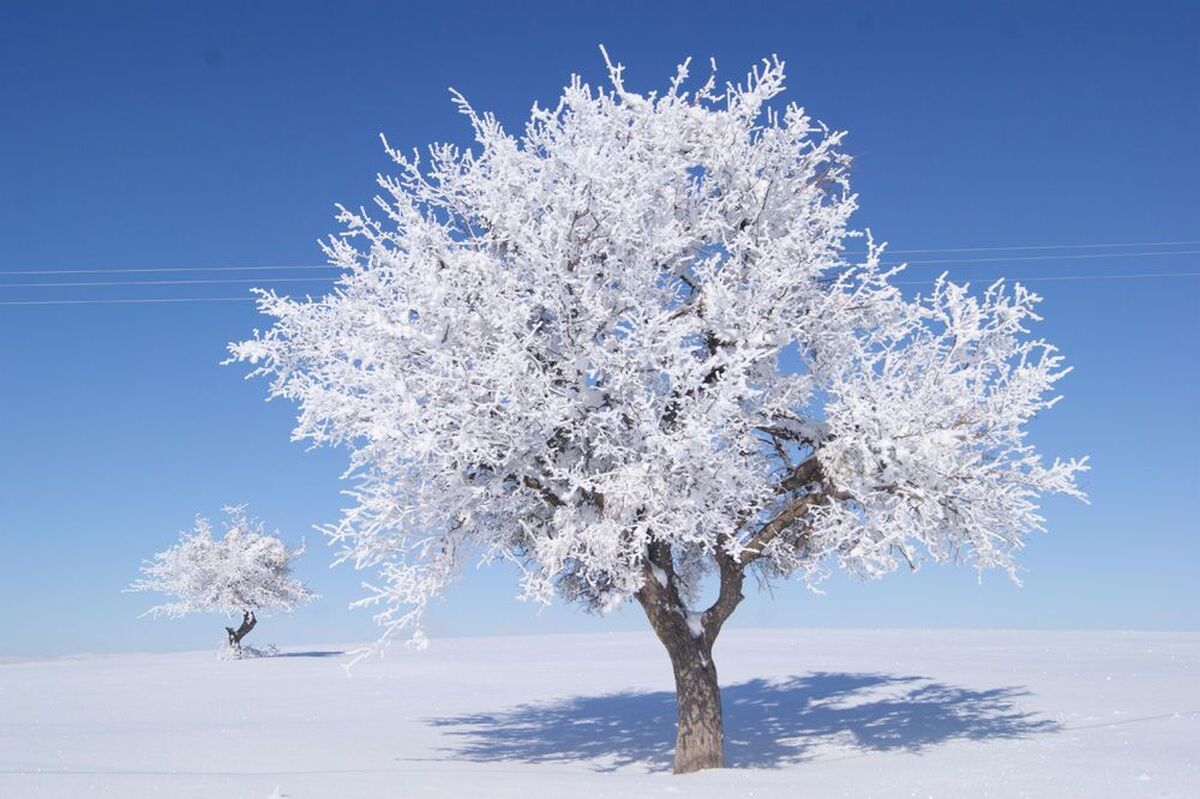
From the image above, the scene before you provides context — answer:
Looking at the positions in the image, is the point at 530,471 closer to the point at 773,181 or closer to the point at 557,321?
the point at 557,321

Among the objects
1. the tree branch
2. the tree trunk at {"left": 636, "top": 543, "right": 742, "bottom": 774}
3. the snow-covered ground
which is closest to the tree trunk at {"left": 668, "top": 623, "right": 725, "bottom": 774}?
the tree trunk at {"left": 636, "top": 543, "right": 742, "bottom": 774}

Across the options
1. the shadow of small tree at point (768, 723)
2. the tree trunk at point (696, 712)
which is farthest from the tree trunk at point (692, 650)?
the shadow of small tree at point (768, 723)

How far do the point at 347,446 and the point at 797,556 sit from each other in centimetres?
725

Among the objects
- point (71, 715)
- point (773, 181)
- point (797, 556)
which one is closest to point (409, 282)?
point (773, 181)

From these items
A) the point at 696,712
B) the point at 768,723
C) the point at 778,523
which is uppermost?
the point at 778,523

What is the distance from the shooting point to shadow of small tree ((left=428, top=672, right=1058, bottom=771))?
18.0 meters

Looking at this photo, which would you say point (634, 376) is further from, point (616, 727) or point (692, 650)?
point (616, 727)

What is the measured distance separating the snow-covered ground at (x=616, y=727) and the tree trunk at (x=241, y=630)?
877 centimetres

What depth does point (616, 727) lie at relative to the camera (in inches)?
855

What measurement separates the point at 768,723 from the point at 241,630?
108ft

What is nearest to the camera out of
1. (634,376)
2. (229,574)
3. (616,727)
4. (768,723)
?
(634,376)

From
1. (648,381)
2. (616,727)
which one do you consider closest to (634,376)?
(648,381)

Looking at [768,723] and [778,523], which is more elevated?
[778,523]

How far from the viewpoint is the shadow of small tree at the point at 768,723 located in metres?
18.0
